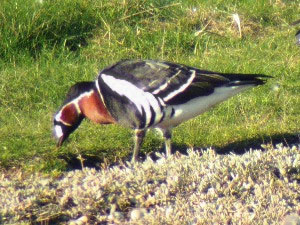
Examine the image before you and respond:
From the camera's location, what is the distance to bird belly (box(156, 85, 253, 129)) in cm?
638

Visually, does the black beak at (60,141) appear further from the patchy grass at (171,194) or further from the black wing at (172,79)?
the patchy grass at (171,194)

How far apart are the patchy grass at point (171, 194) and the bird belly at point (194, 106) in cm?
103

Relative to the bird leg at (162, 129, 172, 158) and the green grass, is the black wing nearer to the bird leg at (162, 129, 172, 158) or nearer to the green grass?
the bird leg at (162, 129, 172, 158)

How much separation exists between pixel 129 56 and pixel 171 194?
→ 369 cm

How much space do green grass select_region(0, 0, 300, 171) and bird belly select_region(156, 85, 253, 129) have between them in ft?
1.50

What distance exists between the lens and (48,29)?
857 centimetres

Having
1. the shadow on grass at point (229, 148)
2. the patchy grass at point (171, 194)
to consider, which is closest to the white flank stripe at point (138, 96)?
the shadow on grass at point (229, 148)

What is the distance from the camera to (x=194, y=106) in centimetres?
642

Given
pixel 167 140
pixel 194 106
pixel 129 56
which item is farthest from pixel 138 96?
pixel 129 56

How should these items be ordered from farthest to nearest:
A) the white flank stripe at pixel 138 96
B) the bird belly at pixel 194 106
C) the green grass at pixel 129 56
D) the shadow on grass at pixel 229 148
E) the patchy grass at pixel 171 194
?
the green grass at pixel 129 56 → the shadow on grass at pixel 229 148 → the bird belly at pixel 194 106 → the white flank stripe at pixel 138 96 → the patchy grass at pixel 171 194

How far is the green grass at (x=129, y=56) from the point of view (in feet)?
22.8

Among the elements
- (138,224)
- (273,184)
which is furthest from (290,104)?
(138,224)

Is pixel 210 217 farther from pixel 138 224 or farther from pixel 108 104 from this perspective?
pixel 108 104

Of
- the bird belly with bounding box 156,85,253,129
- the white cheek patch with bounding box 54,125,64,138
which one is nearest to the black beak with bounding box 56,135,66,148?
the white cheek patch with bounding box 54,125,64,138
